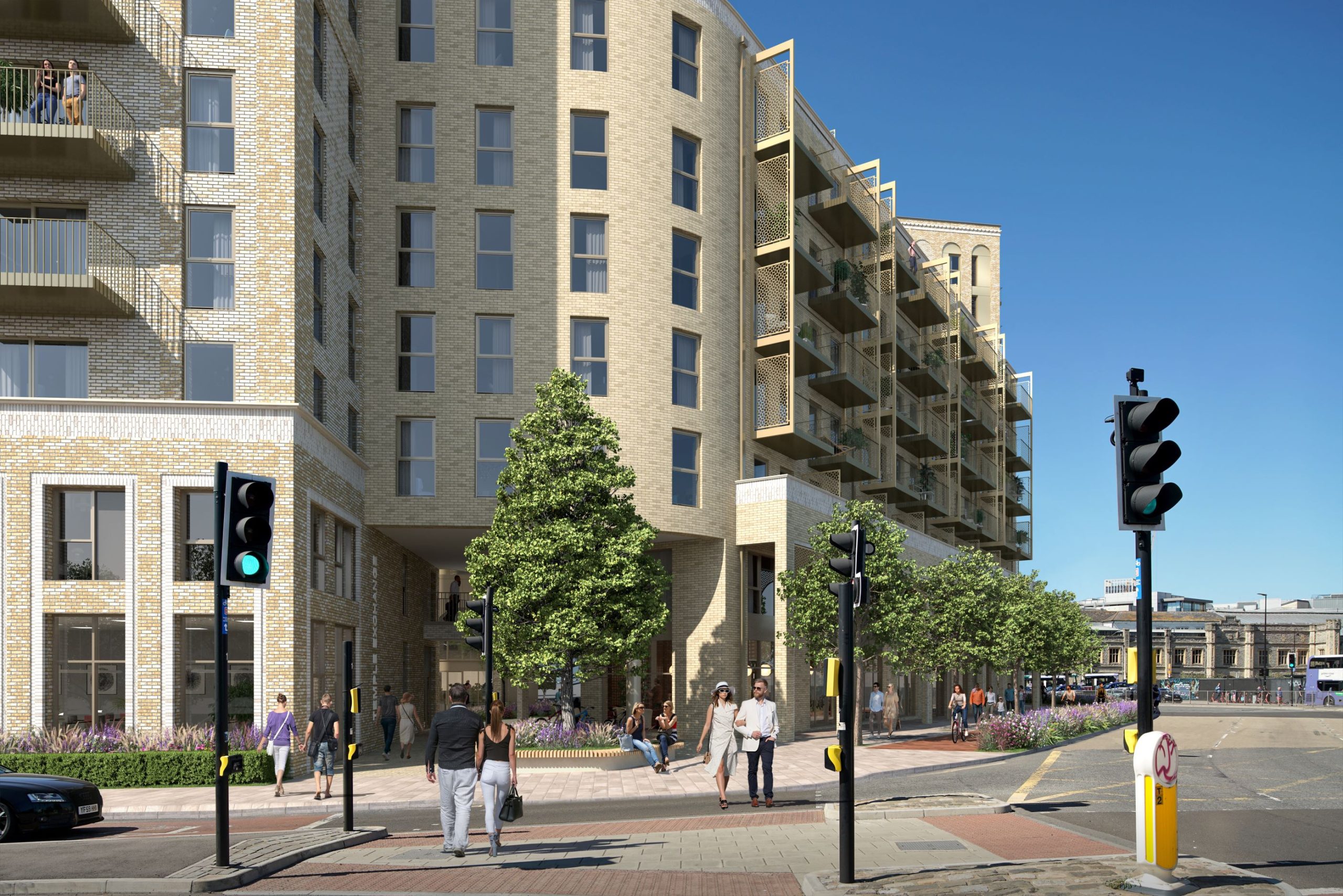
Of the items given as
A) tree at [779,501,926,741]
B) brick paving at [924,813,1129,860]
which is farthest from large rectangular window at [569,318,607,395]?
brick paving at [924,813,1129,860]

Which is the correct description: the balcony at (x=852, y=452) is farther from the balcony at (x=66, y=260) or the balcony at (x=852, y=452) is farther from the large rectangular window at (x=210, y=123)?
the balcony at (x=66, y=260)

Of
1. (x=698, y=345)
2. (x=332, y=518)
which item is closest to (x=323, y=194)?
(x=332, y=518)

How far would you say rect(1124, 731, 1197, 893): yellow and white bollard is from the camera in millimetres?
10031

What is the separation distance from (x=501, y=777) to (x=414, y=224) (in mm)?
25737

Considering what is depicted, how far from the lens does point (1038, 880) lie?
10.6 m

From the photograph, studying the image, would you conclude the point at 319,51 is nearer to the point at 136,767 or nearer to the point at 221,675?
the point at 136,767

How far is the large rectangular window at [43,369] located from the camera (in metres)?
27.2

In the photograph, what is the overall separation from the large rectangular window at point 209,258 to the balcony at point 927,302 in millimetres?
33778

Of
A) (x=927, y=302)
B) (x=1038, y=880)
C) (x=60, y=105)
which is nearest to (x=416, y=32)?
(x=60, y=105)

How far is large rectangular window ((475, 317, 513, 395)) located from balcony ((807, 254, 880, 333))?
13909mm

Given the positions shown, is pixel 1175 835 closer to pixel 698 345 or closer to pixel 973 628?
pixel 698 345

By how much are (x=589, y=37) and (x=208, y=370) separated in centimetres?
1596

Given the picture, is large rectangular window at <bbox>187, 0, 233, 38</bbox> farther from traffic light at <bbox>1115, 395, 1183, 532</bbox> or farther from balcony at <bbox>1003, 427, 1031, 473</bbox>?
balcony at <bbox>1003, 427, 1031, 473</bbox>

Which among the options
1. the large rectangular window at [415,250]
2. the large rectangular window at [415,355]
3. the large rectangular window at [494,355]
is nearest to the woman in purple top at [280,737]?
the large rectangular window at [415,355]
